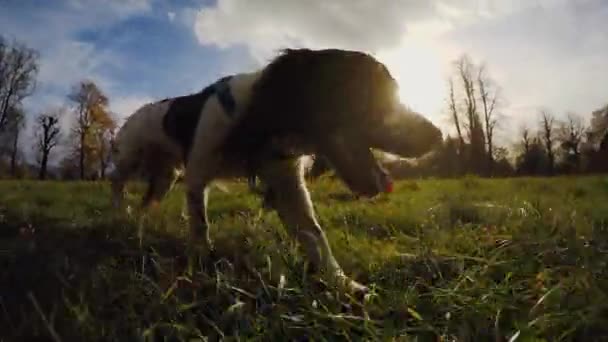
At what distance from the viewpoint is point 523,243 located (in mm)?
3033

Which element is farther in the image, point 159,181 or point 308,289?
point 159,181

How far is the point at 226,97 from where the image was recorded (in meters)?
4.45

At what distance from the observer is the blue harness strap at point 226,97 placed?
4.35 m

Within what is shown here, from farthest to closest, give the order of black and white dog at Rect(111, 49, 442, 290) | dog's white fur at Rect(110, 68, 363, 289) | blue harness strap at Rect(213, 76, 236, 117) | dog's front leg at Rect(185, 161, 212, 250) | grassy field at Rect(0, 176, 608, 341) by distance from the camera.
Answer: dog's front leg at Rect(185, 161, 212, 250) → blue harness strap at Rect(213, 76, 236, 117) → dog's white fur at Rect(110, 68, 363, 289) → black and white dog at Rect(111, 49, 442, 290) → grassy field at Rect(0, 176, 608, 341)

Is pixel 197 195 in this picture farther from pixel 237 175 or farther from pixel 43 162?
pixel 43 162

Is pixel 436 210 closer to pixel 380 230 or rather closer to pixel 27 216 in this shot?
pixel 380 230

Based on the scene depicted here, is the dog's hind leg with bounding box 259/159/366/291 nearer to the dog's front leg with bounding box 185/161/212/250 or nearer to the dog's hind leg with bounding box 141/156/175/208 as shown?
the dog's front leg with bounding box 185/161/212/250

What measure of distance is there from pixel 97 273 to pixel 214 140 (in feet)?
5.52

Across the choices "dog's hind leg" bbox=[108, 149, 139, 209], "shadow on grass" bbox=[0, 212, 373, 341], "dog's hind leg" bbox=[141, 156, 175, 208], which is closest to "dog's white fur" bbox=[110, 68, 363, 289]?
"shadow on grass" bbox=[0, 212, 373, 341]

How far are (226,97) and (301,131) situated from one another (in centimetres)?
81

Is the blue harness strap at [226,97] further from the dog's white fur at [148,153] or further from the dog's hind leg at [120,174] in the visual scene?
the dog's hind leg at [120,174]

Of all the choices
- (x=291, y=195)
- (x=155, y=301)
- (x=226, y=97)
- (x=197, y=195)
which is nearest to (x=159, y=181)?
(x=197, y=195)

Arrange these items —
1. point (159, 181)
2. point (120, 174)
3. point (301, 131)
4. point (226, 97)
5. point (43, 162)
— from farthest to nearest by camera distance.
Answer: point (43, 162) < point (120, 174) < point (159, 181) < point (226, 97) < point (301, 131)

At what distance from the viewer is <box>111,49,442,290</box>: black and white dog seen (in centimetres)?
377
